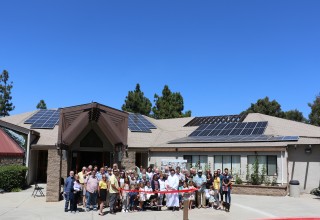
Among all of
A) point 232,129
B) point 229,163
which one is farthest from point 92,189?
point 232,129

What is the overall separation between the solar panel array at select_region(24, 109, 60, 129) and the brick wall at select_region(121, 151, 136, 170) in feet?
22.8

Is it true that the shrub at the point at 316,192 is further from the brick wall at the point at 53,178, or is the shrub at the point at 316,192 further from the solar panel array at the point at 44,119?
the solar panel array at the point at 44,119

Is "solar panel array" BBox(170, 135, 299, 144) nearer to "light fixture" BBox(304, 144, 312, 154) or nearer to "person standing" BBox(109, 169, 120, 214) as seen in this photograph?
"light fixture" BBox(304, 144, 312, 154)

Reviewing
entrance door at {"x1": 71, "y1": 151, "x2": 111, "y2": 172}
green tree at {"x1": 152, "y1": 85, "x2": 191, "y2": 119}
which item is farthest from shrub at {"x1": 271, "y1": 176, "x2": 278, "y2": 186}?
green tree at {"x1": 152, "y1": 85, "x2": 191, "y2": 119}

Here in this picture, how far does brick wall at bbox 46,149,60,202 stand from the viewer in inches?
617

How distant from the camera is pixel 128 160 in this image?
900 inches

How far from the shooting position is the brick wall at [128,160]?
2242cm

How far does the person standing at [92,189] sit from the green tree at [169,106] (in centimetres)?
3983

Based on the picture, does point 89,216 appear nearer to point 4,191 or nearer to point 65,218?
point 65,218

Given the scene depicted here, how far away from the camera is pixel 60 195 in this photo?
16062mm

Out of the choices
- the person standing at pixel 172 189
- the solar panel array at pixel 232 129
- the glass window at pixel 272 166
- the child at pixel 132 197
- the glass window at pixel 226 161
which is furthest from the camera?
the solar panel array at pixel 232 129

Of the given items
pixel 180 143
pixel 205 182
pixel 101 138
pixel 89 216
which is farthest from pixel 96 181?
pixel 180 143

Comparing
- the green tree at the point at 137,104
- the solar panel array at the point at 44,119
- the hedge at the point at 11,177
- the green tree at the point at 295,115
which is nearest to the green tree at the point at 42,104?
the green tree at the point at 137,104

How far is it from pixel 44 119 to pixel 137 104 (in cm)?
3027
